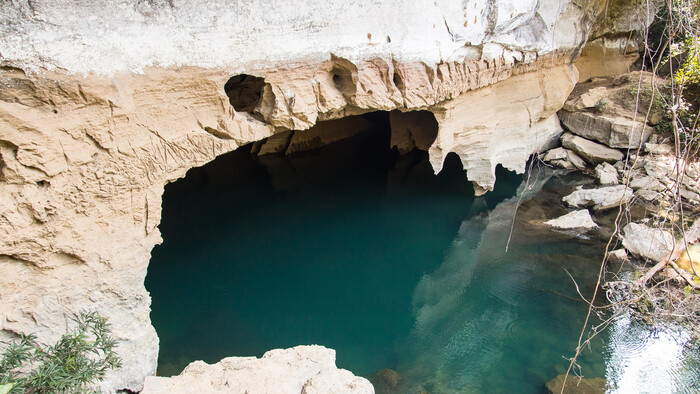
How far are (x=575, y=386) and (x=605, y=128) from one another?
6.06 m

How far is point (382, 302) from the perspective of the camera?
5.38m

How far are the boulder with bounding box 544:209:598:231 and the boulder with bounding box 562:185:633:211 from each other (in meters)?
0.47

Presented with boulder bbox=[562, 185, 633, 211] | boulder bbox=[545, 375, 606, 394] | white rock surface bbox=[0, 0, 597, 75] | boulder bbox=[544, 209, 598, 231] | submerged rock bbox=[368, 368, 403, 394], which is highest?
white rock surface bbox=[0, 0, 597, 75]

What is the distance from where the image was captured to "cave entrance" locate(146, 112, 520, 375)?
4.83 metres

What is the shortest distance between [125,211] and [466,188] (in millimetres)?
6021

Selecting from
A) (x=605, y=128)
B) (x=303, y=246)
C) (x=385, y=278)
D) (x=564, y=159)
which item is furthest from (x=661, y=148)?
(x=303, y=246)

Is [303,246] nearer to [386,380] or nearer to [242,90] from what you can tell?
[242,90]

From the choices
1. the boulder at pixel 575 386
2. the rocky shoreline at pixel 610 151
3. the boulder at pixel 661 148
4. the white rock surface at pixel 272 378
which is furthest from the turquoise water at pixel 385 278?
the boulder at pixel 661 148

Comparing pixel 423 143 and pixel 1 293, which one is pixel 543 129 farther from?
pixel 1 293

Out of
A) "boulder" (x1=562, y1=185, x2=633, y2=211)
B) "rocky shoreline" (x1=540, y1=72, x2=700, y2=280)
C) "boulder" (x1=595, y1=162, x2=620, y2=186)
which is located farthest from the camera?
"boulder" (x1=595, y1=162, x2=620, y2=186)

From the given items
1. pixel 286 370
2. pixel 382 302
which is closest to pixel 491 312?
pixel 382 302

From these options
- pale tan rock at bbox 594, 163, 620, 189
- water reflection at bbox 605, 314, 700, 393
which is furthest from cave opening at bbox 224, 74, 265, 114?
pale tan rock at bbox 594, 163, 620, 189

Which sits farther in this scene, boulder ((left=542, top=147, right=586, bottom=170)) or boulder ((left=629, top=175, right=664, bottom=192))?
boulder ((left=542, top=147, right=586, bottom=170))

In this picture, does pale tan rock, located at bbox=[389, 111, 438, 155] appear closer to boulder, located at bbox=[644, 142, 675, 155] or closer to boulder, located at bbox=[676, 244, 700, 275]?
boulder, located at bbox=[644, 142, 675, 155]
